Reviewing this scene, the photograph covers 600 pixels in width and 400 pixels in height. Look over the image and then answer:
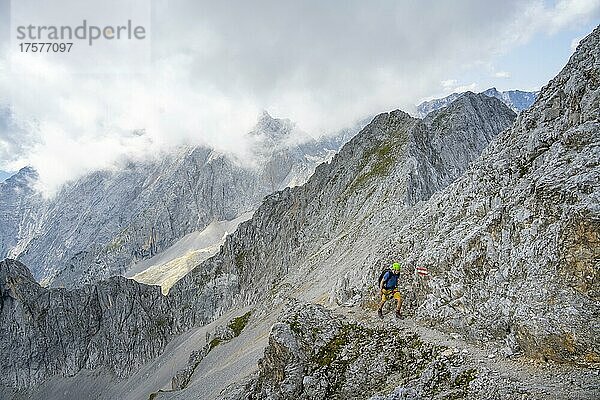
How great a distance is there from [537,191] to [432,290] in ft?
26.8

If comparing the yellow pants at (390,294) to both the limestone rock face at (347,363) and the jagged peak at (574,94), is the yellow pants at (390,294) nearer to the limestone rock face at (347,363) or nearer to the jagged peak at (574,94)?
the limestone rock face at (347,363)

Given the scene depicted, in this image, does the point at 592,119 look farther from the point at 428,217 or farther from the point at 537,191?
the point at 428,217

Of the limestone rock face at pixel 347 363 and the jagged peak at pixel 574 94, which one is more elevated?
the jagged peak at pixel 574 94

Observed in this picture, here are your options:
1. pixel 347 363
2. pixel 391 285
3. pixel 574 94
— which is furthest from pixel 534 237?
pixel 347 363

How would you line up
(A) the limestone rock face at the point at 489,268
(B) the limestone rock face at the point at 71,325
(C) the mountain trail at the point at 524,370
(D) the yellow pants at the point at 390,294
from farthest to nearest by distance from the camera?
(B) the limestone rock face at the point at 71,325
(D) the yellow pants at the point at 390,294
(A) the limestone rock face at the point at 489,268
(C) the mountain trail at the point at 524,370

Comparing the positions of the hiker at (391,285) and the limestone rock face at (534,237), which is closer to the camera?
the limestone rock face at (534,237)

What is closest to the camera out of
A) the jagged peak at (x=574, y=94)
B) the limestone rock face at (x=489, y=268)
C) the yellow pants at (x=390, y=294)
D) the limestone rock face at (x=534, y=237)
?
the limestone rock face at (x=534, y=237)

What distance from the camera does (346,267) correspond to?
175ft

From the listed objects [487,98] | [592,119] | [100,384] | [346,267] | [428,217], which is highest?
[487,98]

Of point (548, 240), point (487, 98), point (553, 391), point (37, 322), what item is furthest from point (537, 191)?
point (37, 322)

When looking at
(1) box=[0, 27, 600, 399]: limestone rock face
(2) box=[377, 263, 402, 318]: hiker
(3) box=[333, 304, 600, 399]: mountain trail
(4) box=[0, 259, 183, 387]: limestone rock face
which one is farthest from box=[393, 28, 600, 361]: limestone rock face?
(4) box=[0, 259, 183, 387]: limestone rock face

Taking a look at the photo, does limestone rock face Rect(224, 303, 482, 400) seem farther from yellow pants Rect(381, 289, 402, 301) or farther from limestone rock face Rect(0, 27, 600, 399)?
yellow pants Rect(381, 289, 402, 301)

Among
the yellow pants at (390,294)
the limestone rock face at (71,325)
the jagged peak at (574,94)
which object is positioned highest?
the jagged peak at (574,94)

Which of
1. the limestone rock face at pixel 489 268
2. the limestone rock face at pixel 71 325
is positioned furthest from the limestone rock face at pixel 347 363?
the limestone rock face at pixel 71 325
